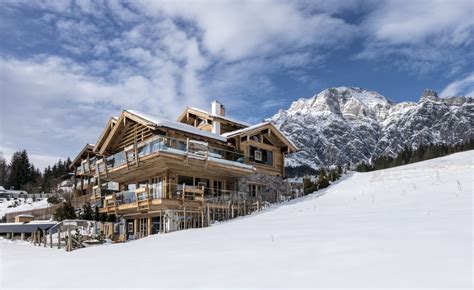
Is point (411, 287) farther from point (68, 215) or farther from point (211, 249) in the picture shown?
point (68, 215)

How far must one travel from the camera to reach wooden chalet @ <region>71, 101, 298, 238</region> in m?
23.4

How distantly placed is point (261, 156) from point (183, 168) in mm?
7503

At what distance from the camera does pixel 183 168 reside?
82.3 ft

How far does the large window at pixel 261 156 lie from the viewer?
98.3 feet

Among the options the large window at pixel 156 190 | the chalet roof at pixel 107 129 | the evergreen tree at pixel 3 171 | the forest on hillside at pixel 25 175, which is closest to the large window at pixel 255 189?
the large window at pixel 156 190

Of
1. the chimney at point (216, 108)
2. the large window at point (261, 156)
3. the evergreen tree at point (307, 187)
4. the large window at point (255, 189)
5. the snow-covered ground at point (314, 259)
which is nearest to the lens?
the snow-covered ground at point (314, 259)

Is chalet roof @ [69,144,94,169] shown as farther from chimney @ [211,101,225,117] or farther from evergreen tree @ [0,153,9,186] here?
evergreen tree @ [0,153,9,186]

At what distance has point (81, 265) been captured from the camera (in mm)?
9555

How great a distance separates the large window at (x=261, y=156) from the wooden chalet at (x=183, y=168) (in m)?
0.07

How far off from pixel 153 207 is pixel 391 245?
1774cm

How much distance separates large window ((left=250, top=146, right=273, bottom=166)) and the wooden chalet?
0.07m

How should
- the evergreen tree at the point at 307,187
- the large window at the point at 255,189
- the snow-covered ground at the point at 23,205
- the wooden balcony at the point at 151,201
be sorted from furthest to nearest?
the snow-covered ground at the point at 23,205 < the large window at the point at 255,189 < the evergreen tree at the point at 307,187 < the wooden balcony at the point at 151,201

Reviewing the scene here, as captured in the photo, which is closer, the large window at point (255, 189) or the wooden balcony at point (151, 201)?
the wooden balcony at point (151, 201)

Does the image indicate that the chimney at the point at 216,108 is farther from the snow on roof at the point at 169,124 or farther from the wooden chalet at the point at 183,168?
the snow on roof at the point at 169,124
